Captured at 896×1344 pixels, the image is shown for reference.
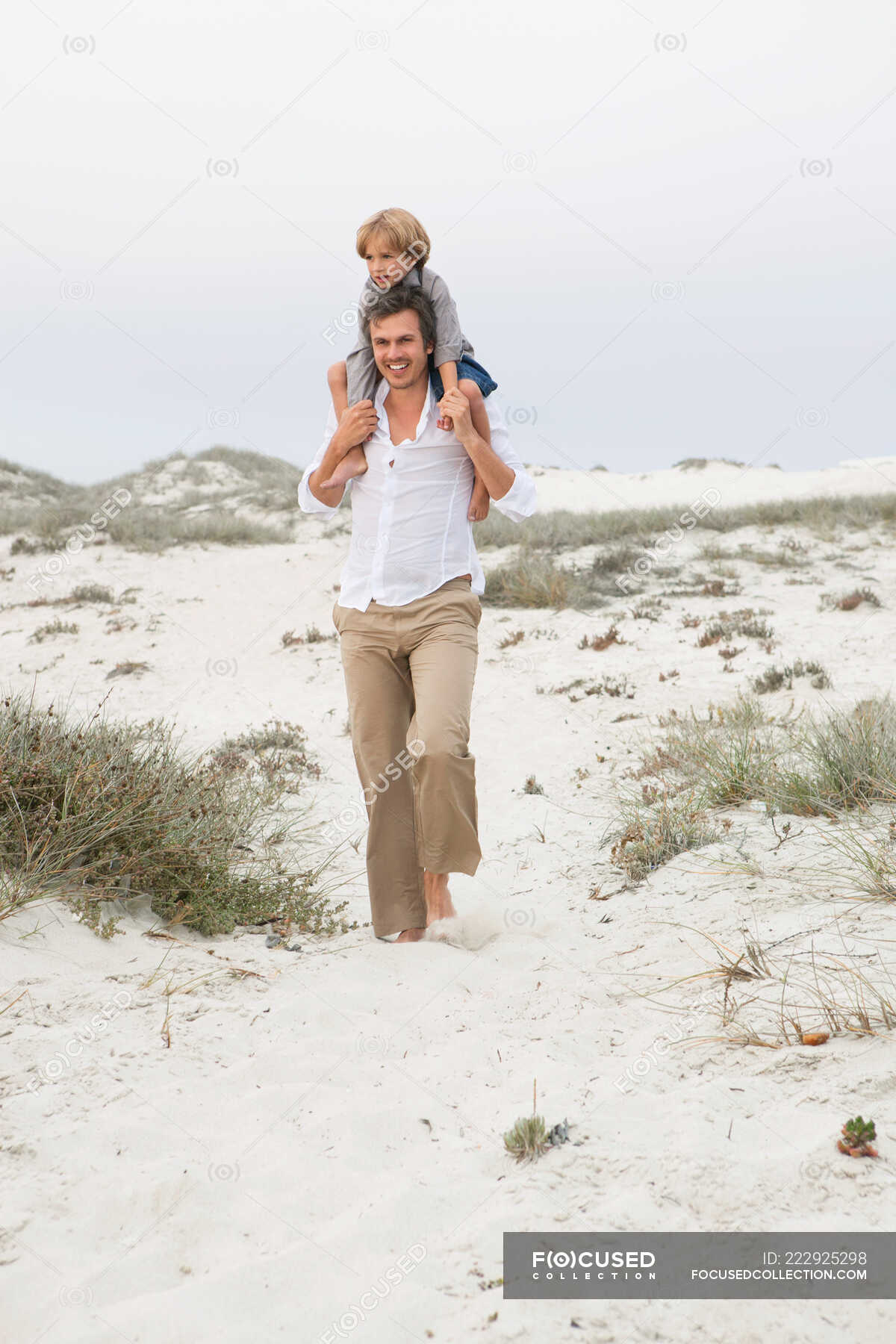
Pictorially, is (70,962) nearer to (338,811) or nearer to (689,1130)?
(689,1130)

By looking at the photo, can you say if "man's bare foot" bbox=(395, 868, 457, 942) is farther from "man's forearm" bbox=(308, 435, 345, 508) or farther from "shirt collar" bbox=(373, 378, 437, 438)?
"shirt collar" bbox=(373, 378, 437, 438)

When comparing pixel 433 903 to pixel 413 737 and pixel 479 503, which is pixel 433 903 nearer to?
pixel 413 737

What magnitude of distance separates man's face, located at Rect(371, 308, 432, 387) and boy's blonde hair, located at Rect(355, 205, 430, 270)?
0.71 ft

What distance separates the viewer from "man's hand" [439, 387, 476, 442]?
10.7ft

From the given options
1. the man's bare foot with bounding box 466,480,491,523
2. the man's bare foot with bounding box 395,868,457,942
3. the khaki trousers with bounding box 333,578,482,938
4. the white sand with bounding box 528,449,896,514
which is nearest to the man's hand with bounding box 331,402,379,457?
the man's bare foot with bounding box 466,480,491,523

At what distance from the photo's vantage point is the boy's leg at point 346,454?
3496mm

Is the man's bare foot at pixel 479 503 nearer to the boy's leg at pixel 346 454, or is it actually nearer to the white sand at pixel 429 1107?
the boy's leg at pixel 346 454

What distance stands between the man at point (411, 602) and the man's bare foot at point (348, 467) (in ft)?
0.09

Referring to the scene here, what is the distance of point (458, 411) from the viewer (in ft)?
10.7

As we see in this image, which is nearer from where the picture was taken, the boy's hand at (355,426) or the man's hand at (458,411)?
the man's hand at (458,411)

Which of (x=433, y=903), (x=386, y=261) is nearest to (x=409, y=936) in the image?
(x=433, y=903)

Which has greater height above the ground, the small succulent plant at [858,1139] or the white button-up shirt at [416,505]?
the white button-up shirt at [416,505]

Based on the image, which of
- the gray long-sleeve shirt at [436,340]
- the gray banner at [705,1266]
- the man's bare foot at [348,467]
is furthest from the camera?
the man's bare foot at [348,467]

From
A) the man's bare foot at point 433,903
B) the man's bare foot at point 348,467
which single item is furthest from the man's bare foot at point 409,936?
the man's bare foot at point 348,467
